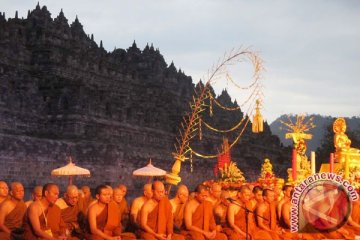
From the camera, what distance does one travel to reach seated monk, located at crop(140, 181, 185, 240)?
11.5 m

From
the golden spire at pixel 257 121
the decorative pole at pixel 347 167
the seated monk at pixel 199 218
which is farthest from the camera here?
the golden spire at pixel 257 121

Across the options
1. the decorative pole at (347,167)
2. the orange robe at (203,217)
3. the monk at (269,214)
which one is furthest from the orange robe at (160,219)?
the decorative pole at (347,167)

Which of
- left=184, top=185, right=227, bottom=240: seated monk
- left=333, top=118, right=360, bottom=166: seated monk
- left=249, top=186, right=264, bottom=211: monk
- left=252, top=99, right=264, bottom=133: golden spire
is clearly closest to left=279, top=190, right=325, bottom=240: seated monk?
left=249, top=186, right=264, bottom=211: monk

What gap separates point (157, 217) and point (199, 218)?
123cm

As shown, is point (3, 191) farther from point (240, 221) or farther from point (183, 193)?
point (240, 221)

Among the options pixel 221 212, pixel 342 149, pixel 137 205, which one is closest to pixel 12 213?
pixel 137 205

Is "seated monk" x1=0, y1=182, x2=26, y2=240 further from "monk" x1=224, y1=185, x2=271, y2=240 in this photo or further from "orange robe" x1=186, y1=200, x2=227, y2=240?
"monk" x1=224, y1=185, x2=271, y2=240

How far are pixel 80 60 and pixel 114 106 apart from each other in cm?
494

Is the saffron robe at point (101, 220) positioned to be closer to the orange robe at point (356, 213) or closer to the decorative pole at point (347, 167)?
the orange robe at point (356, 213)

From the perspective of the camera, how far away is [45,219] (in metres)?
11.1

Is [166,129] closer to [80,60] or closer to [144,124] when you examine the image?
[144,124]

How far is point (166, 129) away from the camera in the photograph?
45781mm

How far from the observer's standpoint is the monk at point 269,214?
13.5 metres

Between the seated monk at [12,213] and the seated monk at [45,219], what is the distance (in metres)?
0.47
